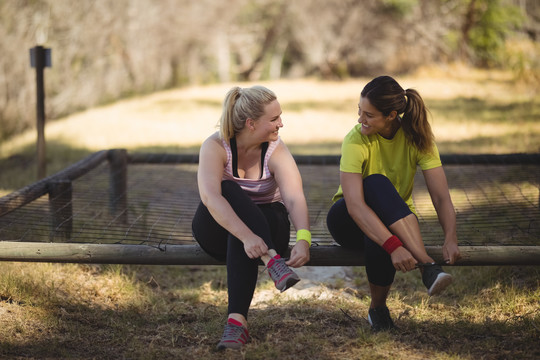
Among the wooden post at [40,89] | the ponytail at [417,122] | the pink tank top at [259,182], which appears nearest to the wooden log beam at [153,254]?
the pink tank top at [259,182]

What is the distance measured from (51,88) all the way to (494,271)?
32.7 feet

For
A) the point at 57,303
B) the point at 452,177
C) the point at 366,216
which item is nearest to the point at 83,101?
the point at 452,177

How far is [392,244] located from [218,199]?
29.5 inches

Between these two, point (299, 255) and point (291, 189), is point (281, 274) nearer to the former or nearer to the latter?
point (299, 255)

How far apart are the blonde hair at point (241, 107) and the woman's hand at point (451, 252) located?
99 centimetres

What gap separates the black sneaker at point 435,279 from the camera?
228 centimetres

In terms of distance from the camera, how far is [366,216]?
8.10 ft

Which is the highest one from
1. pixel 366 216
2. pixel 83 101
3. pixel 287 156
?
pixel 287 156

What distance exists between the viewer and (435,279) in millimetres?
2307

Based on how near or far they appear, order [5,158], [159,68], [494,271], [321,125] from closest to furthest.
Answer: [494,271], [5,158], [321,125], [159,68]

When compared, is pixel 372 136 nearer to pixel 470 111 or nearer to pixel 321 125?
pixel 321 125

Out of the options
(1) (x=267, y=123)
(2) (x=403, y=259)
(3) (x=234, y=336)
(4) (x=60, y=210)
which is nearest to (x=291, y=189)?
(1) (x=267, y=123)

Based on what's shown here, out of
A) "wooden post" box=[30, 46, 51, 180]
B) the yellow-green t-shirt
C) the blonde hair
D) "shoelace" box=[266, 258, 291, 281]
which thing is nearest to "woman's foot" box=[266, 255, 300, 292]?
"shoelace" box=[266, 258, 291, 281]

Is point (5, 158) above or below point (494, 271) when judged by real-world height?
below
